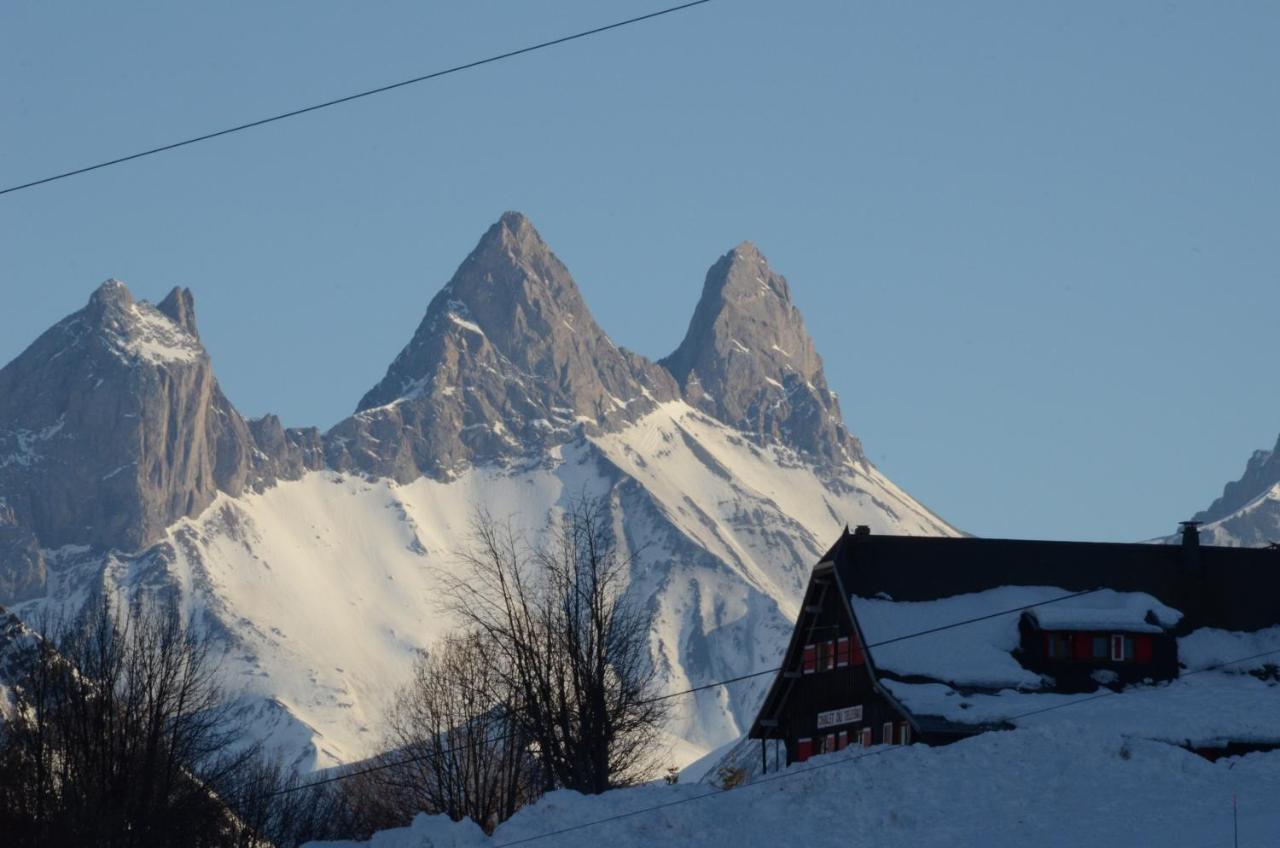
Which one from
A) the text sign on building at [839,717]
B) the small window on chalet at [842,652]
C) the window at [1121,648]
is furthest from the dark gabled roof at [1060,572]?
the window at [1121,648]

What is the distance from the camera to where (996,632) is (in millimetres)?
71312

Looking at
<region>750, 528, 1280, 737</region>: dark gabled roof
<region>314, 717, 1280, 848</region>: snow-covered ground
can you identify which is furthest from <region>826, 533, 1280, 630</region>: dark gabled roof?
<region>314, 717, 1280, 848</region>: snow-covered ground

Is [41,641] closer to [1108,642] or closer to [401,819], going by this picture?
[401,819]

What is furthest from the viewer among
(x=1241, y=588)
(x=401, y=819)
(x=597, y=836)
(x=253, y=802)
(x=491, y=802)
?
(x=401, y=819)

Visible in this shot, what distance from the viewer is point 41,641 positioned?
286 feet

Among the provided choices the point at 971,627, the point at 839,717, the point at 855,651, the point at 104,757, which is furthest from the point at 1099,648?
the point at 104,757

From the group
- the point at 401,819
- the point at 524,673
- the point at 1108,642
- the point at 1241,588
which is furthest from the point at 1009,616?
the point at 401,819

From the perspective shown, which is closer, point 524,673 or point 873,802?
point 873,802

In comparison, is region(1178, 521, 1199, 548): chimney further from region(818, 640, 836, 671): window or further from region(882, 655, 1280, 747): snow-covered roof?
region(818, 640, 836, 671): window

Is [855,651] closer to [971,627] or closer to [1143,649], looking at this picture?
[971,627]

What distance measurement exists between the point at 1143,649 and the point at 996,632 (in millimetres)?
4626

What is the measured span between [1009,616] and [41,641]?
36.7m

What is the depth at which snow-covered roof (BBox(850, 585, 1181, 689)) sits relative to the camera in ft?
226

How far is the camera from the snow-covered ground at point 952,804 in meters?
45.0
